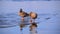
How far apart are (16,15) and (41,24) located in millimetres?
200

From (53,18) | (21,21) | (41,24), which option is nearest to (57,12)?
(53,18)

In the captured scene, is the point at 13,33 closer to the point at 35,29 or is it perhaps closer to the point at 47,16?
the point at 35,29

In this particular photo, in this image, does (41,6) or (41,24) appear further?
(41,6)

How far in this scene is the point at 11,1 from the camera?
4.76 feet

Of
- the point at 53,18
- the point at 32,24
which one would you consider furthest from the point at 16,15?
the point at 53,18

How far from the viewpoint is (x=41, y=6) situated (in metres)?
1.42

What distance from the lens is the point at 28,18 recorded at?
1.28 m

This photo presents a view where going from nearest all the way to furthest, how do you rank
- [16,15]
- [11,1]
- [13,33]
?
[13,33]
[16,15]
[11,1]

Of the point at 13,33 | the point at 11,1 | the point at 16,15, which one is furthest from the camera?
the point at 11,1

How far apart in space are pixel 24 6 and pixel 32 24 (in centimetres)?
21

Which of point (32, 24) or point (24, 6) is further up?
point (24, 6)

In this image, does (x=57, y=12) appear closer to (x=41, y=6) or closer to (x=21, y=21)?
(x=41, y=6)

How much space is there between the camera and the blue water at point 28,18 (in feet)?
4.04

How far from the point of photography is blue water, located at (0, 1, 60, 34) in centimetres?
123
